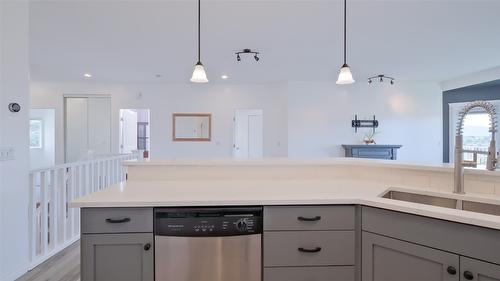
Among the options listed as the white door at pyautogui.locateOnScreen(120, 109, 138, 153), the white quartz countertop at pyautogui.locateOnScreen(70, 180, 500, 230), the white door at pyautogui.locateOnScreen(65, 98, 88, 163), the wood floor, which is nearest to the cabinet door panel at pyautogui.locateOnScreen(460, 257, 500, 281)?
the white quartz countertop at pyautogui.locateOnScreen(70, 180, 500, 230)

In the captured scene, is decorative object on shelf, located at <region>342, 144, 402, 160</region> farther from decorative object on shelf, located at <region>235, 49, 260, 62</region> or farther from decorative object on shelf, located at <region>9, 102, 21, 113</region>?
decorative object on shelf, located at <region>9, 102, 21, 113</region>

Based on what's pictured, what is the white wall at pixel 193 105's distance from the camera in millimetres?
6707

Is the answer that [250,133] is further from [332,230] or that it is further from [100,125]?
[332,230]

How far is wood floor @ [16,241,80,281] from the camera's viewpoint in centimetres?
231

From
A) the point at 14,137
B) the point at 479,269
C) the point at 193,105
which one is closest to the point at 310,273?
the point at 479,269

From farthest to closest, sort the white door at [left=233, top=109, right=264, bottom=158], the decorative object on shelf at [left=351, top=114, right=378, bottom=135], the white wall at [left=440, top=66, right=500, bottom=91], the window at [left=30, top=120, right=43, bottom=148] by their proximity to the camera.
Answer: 1. the white door at [left=233, top=109, right=264, bottom=158]
2. the window at [left=30, top=120, right=43, bottom=148]
3. the decorative object on shelf at [left=351, top=114, right=378, bottom=135]
4. the white wall at [left=440, top=66, right=500, bottom=91]

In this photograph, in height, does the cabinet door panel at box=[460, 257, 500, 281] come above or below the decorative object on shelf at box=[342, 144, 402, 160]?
below

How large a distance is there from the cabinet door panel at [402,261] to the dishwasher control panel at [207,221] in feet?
1.94

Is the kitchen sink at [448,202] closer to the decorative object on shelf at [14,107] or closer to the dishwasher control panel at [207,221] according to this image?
the dishwasher control panel at [207,221]

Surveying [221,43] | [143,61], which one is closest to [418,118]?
[221,43]

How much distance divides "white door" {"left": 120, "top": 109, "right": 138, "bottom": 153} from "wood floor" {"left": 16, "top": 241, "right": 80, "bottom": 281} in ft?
14.5

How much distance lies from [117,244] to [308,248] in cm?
101

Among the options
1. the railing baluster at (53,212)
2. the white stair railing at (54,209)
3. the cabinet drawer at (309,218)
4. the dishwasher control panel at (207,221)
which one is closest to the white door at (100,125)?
the white stair railing at (54,209)

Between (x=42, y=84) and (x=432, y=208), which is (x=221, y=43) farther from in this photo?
(x=42, y=84)
